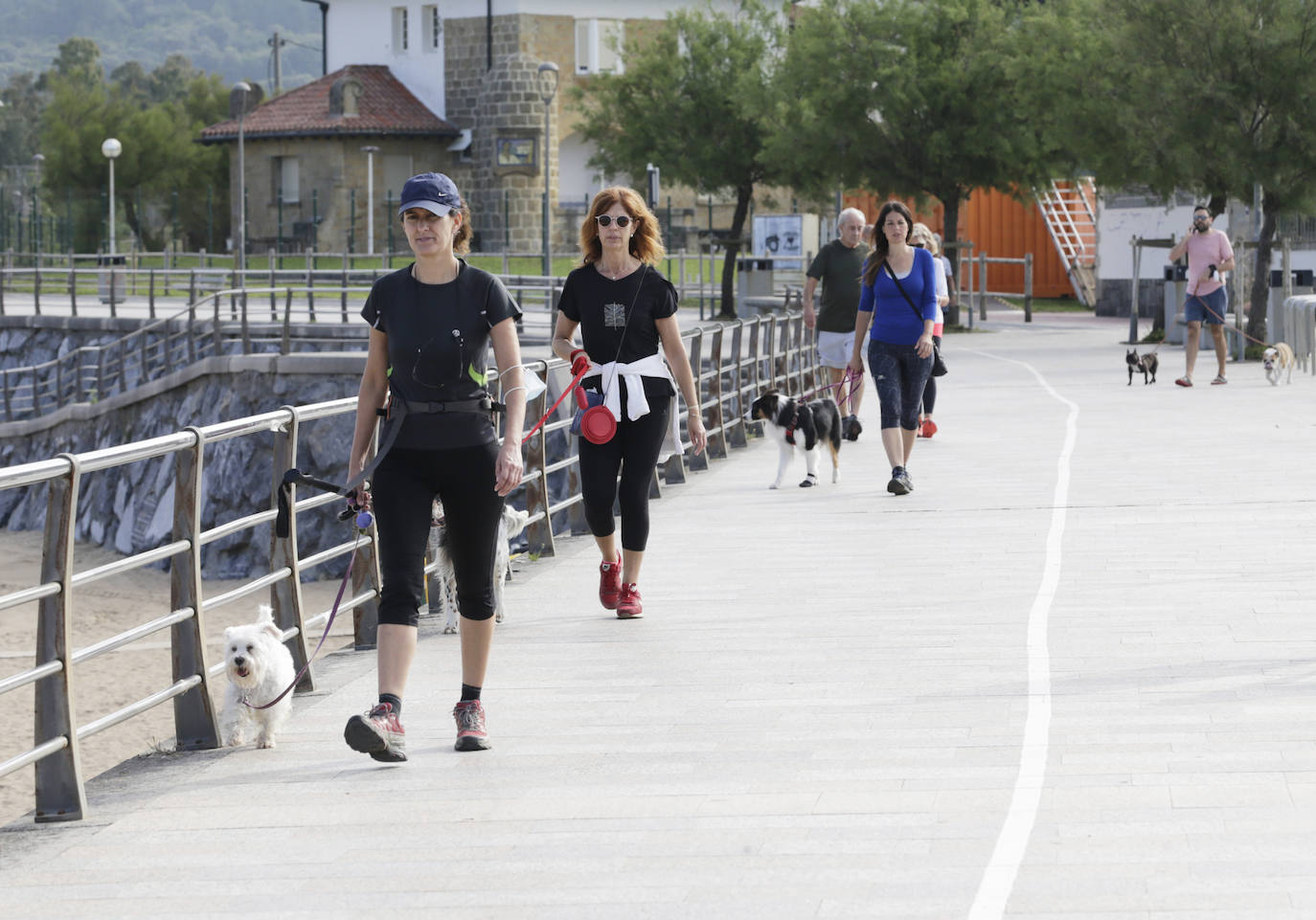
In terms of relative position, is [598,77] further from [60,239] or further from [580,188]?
[60,239]

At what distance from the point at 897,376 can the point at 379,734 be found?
710 cm

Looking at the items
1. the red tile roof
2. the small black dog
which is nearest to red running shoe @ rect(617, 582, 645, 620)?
the small black dog

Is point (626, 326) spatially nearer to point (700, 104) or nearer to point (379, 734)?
point (379, 734)

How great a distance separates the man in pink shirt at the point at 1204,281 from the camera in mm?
21609

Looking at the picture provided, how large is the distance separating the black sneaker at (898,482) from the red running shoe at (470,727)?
22.9 ft

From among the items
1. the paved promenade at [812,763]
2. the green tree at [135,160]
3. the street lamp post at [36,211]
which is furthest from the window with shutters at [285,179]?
the paved promenade at [812,763]

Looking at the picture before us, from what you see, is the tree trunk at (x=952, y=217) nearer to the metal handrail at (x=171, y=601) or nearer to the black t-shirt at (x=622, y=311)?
the black t-shirt at (x=622, y=311)

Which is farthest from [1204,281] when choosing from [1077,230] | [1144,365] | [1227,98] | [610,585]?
[1077,230]

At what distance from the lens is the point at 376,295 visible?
235 inches

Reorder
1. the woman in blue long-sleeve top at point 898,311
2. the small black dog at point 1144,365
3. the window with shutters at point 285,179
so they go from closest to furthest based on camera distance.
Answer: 1. the woman in blue long-sleeve top at point 898,311
2. the small black dog at point 1144,365
3. the window with shutters at point 285,179

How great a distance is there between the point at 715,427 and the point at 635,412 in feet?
26.8

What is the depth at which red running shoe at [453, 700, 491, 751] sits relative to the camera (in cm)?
624

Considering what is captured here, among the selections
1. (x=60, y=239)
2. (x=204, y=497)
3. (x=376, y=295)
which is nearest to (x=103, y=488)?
(x=204, y=497)

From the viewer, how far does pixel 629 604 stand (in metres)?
Result: 8.72
